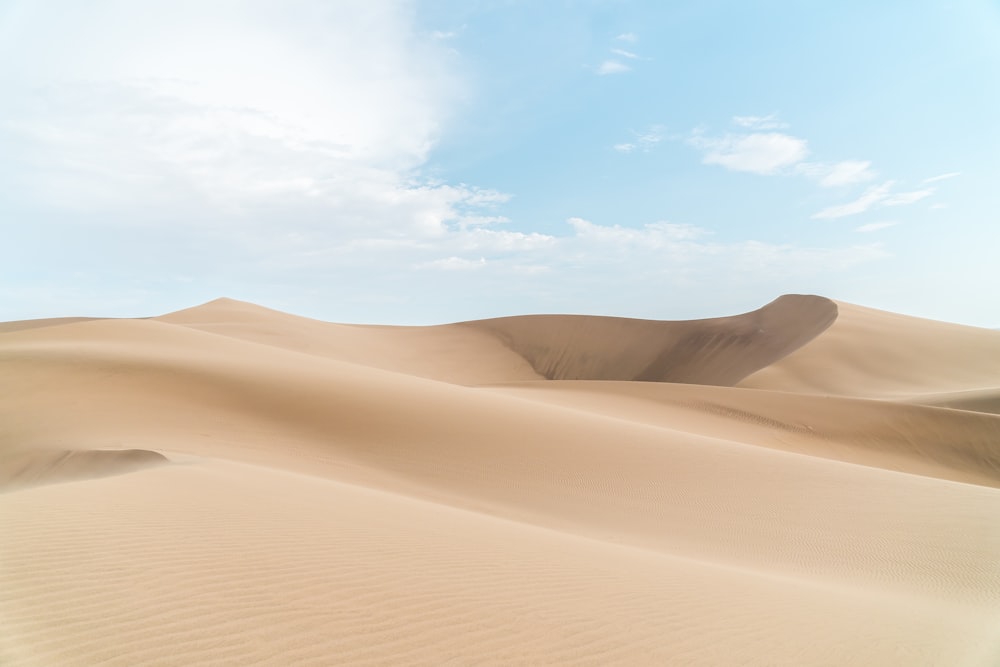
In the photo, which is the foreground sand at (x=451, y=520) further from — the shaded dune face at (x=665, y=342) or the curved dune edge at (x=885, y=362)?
the shaded dune face at (x=665, y=342)

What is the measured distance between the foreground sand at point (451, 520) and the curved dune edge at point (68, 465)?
6 cm

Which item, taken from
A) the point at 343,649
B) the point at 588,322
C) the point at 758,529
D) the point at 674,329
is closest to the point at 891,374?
the point at 674,329

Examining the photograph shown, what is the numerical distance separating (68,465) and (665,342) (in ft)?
152

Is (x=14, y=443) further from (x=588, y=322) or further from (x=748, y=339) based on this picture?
(x=588, y=322)

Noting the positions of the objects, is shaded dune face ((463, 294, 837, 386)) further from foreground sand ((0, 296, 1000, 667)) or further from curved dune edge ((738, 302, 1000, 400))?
foreground sand ((0, 296, 1000, 667))

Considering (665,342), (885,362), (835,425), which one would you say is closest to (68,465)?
(835,425)

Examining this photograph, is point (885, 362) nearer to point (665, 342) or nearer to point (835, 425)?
point (665, 342)

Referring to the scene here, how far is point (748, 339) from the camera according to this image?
1837 inches

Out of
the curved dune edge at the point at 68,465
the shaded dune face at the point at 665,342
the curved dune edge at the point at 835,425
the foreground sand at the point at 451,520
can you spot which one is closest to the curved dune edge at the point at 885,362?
the shaded dune face at the point at 665,342

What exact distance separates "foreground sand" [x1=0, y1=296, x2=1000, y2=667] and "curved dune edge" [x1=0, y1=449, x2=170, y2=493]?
0.06 metres

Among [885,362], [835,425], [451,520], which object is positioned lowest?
[451,520]

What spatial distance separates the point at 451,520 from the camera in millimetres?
7441

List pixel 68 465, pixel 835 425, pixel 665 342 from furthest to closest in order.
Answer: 1. pixel 665 342
2. pixel 835 425
3. pixel 68 465

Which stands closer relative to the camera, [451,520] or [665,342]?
[451,520]
